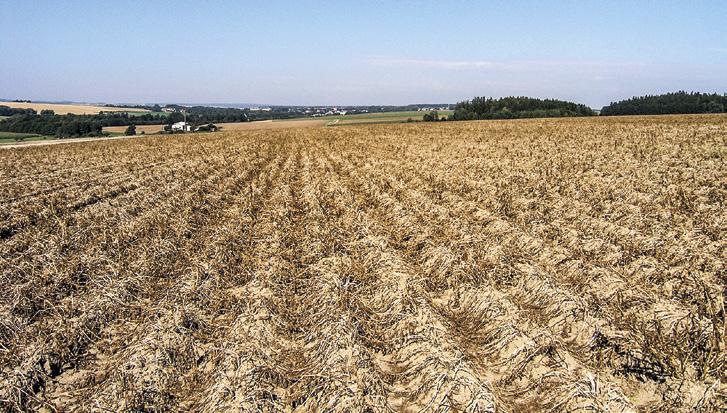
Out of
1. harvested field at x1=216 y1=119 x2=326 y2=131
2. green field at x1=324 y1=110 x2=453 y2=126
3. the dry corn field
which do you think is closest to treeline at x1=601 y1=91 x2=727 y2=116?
green field at x1=324 y1=110 x2=453 y2=126

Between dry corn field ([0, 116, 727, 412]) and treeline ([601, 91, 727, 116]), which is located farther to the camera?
treeline ([601, 91, 727, 116])

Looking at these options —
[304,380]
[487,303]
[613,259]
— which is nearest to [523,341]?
[487,303]

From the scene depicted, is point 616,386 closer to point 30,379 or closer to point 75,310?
point 30,379

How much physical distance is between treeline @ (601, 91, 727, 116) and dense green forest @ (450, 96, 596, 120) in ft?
40.7

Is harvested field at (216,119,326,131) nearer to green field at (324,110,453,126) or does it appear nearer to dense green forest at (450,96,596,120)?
green field at (324,110,453,126)

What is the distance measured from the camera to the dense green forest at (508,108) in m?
96.3

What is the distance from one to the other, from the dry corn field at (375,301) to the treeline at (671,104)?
352 ft

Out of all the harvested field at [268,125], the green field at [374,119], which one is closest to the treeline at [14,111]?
the harvested field at [268,125]

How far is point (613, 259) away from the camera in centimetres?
723

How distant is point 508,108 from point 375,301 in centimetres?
10708

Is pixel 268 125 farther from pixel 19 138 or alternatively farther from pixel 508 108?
pixel 508 108

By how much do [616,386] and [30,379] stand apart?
6664mm

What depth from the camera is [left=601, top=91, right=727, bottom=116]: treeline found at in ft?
300

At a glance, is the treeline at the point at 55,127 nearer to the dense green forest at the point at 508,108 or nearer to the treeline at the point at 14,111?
the treeline at the point at 14,111
